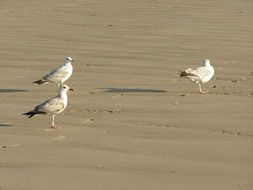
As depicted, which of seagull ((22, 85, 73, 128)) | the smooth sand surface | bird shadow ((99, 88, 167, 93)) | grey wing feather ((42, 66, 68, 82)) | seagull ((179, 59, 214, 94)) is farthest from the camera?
grey wing feather ((42, 66, 68, 82))

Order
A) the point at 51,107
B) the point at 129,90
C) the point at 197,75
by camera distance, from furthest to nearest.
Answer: the point at 197,75 < the point at 129,90 < the point at 51,107

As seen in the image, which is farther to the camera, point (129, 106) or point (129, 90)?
point (129, 90)

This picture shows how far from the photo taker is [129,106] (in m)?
10.0

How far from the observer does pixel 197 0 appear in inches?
990

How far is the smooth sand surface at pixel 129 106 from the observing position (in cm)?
691

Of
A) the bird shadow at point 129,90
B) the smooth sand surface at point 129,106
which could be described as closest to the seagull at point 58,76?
the smooth sand surface at point 129,106

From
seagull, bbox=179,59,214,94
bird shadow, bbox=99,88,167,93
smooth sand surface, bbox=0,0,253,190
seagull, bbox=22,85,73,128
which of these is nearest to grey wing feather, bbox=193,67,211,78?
seagull, bbox=179,59,214,94

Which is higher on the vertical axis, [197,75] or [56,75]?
[197,75]

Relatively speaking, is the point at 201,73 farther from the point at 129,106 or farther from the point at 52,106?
the point at 52,106

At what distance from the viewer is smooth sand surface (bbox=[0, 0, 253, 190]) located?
6.91 metres

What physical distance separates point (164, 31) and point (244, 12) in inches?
174

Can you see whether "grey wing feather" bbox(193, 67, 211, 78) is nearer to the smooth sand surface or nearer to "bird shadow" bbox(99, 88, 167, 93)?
the smooth sand surface

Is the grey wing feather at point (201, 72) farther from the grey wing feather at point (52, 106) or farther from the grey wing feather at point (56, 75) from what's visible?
the grey wing feather at point (52, 106)

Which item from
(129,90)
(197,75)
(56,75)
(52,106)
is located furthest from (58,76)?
(52,106)
